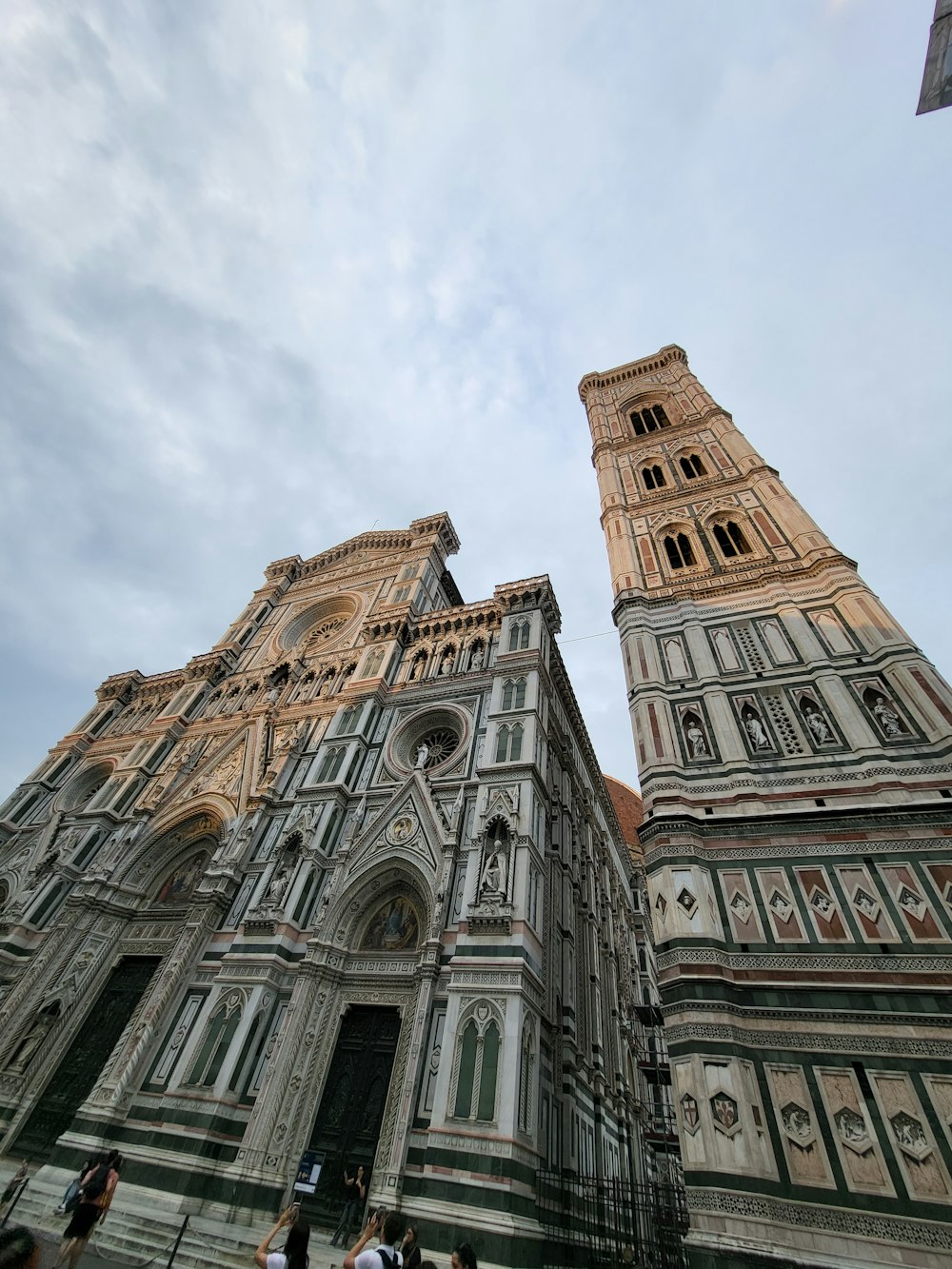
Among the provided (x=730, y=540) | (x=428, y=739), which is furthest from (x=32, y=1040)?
(x=730, y=540)

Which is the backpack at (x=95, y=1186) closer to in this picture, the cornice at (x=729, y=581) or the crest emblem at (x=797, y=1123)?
the crest emblem at (x=797, y=1123)

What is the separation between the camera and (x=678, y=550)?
19844mm

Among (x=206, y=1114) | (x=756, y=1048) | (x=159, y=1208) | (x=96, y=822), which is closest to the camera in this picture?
(x=756, y=1048)

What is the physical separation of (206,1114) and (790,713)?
14.8 metres

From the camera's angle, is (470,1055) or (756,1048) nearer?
(756,1048)

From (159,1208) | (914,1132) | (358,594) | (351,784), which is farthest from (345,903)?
(358,594)

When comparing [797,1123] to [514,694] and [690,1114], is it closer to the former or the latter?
[690,1114]

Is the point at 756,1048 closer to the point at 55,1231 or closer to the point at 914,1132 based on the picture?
the point at 914,1132

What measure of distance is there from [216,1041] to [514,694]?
10.7m

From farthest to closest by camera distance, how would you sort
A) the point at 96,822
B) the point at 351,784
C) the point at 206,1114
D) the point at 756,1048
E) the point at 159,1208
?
the point at 96,822, the point at 351,784, the point at 206,1114, the point at 159,1208, the point at 756,1048

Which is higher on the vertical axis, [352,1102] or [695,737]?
[695,737]

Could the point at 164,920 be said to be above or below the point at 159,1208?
above

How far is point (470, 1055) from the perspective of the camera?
1075 cm

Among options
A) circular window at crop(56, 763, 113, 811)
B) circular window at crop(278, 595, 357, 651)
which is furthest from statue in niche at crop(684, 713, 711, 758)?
circular window at crop(56, 763, 113, 811)
